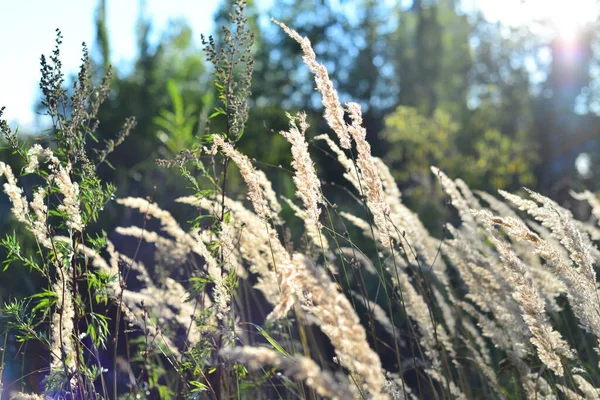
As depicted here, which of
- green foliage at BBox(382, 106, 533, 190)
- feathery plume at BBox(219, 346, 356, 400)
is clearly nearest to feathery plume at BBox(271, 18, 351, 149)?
feathery plume at BBox(219, 346, 356, 400)

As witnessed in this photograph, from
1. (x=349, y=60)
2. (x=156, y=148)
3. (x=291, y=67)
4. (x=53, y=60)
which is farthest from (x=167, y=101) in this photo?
(x=53, y=60)

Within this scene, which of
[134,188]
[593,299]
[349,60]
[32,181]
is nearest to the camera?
[593,299]

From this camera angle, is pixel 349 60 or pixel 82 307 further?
pixel 349 60

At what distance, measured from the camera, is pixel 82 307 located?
2.29 metres

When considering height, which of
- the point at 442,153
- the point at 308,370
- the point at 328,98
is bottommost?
the point at 308,370

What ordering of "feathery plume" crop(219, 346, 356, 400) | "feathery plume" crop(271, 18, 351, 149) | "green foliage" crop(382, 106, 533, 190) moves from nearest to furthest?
"feathery plume" crop(219, 346, 356, 400) → "feathery plume" crop(271, 18, 351, 149) → "green foliage" crop(382, 106, 533, 190)

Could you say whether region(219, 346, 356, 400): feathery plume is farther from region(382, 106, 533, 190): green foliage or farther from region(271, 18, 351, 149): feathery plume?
region(382, 106, 533, 190): green foliage

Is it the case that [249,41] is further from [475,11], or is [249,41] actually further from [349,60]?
[475,11]

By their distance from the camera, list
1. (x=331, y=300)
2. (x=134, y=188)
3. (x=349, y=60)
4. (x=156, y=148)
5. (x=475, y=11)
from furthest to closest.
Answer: (x=475, y=11) < (x=349, y=60) < (x=156, y=148) < (x=134, y=188) < (x=331, y=300)

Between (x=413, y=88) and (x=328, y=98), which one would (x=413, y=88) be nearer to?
(x=413, y=88)

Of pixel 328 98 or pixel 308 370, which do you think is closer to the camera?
pixel 308 370

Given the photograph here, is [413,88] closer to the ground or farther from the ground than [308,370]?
farther from the ground

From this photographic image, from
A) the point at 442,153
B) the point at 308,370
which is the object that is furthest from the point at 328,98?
the point at 442,153

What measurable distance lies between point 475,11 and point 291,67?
13.4 meters
